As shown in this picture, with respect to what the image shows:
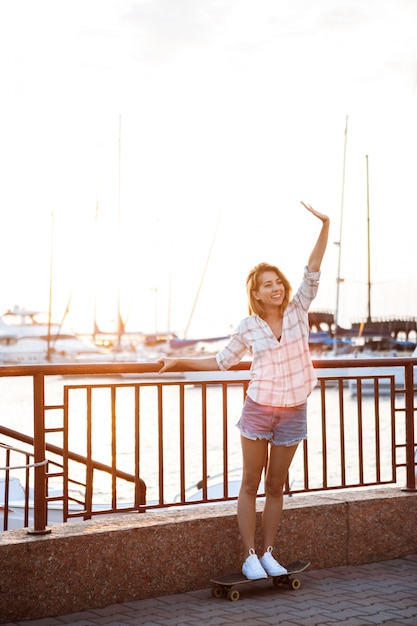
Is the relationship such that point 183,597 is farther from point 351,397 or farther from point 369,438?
point 351,397

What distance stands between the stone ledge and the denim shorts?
77cm

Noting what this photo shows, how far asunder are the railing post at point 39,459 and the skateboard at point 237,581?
1.20 m

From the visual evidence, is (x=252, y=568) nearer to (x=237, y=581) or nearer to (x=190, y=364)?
(x=237, y=581)

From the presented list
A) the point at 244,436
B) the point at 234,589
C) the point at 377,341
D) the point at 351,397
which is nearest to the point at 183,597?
the point at 234,589

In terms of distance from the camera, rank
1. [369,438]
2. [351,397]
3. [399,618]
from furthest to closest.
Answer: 1. [351,397]
2. [369,438]
3. [399,618]

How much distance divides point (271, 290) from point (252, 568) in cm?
183

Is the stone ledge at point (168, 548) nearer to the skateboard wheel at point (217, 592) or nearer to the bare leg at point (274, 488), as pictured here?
the skateboard wheel at point (217, 592)

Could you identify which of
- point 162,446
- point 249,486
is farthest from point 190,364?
point 249,486

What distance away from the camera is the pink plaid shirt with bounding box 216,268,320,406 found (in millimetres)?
5742

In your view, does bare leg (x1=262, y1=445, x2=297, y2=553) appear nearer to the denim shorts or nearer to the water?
the denim shorts

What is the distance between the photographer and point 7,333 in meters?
131

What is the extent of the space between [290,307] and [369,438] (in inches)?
1495

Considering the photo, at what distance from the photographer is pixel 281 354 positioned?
575 cm

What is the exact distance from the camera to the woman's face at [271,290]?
5.76 metres
